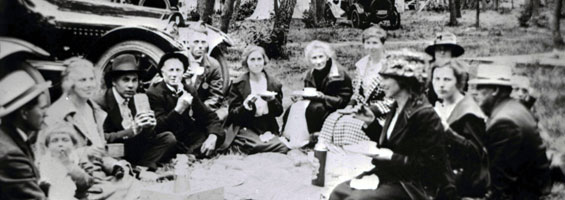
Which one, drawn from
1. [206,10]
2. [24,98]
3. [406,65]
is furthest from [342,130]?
[24,98]

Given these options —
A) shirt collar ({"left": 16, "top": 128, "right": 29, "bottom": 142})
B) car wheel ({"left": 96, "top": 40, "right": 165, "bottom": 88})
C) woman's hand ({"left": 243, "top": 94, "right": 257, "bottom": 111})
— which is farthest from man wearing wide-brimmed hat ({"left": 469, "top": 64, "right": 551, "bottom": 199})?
shirt collar ({"left": 16, "top": 128, "right": 29, "bottom": 142})

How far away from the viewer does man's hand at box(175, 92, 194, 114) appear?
19.6 feet

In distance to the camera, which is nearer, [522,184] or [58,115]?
[522,184]

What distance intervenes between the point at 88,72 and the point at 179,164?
48.2 inches

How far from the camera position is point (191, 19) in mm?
6098

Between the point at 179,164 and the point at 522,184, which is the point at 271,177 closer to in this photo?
the point at 179,164

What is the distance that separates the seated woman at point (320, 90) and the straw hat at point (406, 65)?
389 mm

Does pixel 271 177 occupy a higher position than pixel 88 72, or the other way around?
pixel 88 72

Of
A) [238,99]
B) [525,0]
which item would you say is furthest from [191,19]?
[525,0]

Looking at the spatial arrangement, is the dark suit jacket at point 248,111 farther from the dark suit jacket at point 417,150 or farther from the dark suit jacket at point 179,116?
the dark suit jacket at point 417,150

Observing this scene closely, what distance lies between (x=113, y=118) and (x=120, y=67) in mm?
492

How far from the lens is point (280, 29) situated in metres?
5.91

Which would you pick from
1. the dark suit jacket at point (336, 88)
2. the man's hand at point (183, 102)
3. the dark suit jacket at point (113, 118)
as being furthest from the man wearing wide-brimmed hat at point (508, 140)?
the dark suit jacket at point (113, 118)

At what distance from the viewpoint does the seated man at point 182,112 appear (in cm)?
595
